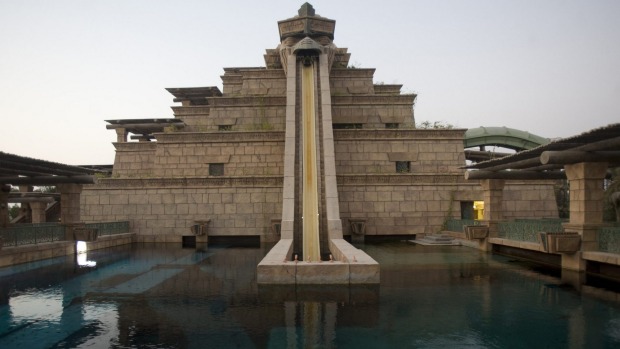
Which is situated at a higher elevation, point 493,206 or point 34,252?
point 493,206

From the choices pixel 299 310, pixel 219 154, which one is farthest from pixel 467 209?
pixel 299 310

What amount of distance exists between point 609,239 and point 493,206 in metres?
8.04

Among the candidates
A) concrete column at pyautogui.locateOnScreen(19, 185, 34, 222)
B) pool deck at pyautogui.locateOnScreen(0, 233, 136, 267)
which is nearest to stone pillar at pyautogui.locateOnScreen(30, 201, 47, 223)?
concrete column at pyautogui.locateOnScreen(19, 185, 34, 222)

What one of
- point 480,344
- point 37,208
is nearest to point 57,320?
point 480,344

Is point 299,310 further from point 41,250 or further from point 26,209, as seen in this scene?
point 26,209

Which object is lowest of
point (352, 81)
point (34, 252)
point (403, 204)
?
point (34, 252)

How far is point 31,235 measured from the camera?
767 inches

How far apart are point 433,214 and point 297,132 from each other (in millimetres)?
9861

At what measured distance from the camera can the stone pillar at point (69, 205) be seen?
73.5ft

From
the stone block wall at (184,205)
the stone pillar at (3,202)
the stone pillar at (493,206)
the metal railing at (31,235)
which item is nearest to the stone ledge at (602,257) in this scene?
the stone pillar at (493,206)

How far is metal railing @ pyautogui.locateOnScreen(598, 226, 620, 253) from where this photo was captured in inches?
551

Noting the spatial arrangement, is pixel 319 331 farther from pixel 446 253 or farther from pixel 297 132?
pixel 297 132

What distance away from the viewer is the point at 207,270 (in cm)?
1725

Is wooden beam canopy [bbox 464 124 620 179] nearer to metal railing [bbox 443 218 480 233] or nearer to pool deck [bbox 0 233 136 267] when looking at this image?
metal railing [bbox 443 218 480 233]
